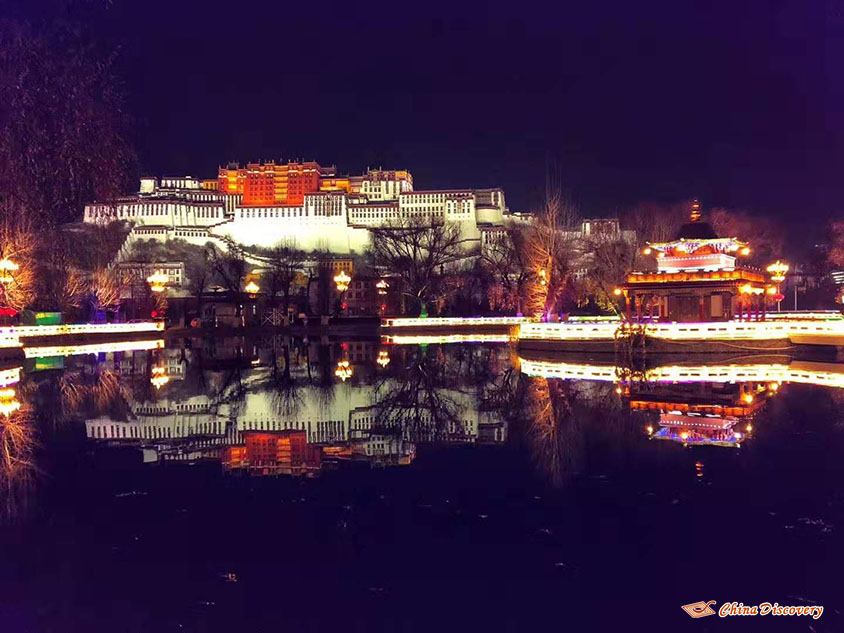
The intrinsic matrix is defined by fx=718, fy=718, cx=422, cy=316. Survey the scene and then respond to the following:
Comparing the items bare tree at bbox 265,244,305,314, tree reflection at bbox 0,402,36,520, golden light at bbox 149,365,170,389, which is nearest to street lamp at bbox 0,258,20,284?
golden light at bbox 149,365,170,389

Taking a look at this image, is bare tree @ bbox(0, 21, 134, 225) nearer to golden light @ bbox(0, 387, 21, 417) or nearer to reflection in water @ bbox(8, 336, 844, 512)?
reflection in water @ bbox(8, 336, 844, 512)

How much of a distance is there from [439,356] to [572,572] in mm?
23629

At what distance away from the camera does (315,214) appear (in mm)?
118000

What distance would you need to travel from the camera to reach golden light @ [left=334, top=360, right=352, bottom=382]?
851 inches

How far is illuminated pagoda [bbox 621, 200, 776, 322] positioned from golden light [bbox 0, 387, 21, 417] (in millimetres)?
23112

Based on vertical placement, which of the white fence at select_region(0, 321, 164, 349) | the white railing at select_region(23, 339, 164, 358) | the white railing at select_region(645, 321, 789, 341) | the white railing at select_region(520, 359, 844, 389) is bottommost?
the white railing at select_region(520, 359, 844, 389)

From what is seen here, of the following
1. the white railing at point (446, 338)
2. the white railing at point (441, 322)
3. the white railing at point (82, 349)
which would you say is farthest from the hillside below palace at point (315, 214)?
the white railing at point (82, 349)

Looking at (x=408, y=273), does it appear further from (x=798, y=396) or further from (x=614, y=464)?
(x=614, y=464)

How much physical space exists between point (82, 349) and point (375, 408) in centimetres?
2756

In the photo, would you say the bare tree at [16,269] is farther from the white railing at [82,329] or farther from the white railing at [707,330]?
the white railing at [707,330]

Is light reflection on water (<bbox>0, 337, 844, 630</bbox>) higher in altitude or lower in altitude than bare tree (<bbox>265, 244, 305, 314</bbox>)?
lower

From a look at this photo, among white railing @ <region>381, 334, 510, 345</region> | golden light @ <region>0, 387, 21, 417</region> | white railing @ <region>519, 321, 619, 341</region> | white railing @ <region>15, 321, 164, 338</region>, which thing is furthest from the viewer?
white railing @ <region>381, 334, 510, 345</region>

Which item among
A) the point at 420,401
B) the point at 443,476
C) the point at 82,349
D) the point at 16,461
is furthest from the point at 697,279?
the point at 82,349

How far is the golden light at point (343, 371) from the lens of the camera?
70.9 feet
